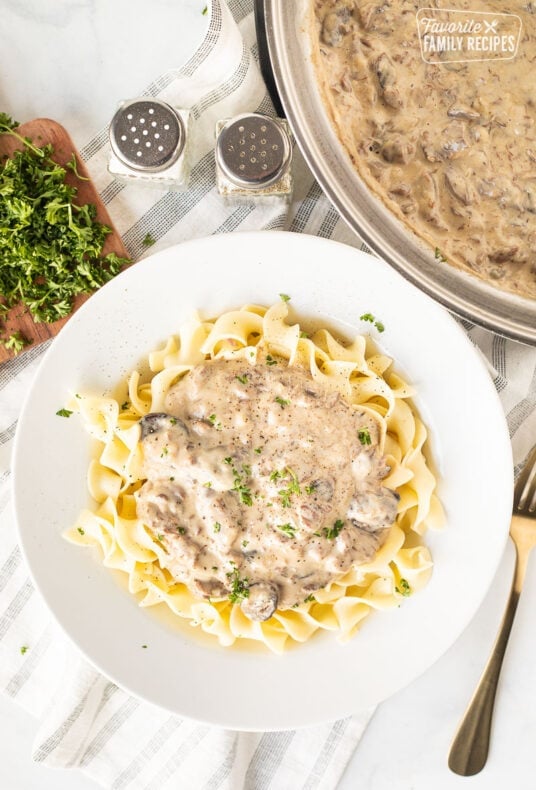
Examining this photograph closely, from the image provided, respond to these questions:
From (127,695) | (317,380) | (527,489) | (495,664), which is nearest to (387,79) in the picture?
(317,380)

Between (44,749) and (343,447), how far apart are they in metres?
2.23

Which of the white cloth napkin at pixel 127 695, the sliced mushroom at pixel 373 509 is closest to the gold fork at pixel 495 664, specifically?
the white cloth napkin at pixel 127 695

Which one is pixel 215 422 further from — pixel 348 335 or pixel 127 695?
pixel 127 695

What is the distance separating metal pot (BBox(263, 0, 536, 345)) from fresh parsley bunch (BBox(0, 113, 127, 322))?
113 centimetres

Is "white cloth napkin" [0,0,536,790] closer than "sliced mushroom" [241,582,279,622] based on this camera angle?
No

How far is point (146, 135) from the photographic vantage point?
11.5 ft

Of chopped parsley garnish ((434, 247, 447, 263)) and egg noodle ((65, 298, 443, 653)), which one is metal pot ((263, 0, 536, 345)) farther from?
egg noodle ((65, 298, 443, 653))

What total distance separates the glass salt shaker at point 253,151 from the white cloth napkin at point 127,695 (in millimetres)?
314

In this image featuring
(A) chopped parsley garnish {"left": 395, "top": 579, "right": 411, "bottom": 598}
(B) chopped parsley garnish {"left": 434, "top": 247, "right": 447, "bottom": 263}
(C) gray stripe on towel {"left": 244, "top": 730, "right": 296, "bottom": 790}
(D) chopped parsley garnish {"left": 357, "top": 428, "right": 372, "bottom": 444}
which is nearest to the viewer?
(B) chopped parsley garnish {"left": 434, "top": 247, "right": 447, "bottom": 263}

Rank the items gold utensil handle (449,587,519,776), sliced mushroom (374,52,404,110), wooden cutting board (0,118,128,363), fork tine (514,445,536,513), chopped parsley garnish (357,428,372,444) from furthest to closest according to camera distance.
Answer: gold utensil handle (449,587,519,776)
fork tine (514,445,536,513)
wooden cutting board (0,118,128,363)
chopped parsley garnish (357,428,372,444)
sliced mushroom (374,52,404,110)

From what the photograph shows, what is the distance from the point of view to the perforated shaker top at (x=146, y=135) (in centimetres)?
348

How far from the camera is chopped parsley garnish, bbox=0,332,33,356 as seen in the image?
12.2 feet

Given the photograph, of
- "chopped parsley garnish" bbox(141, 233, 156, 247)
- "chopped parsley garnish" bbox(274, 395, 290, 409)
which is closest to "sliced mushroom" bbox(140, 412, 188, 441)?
"chopped parsley garnish" bbox(274, 395, 290, 409)

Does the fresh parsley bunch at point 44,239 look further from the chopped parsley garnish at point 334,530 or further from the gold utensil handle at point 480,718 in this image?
the gold utensil handle at point 480,718
